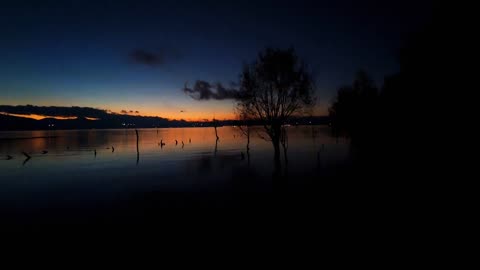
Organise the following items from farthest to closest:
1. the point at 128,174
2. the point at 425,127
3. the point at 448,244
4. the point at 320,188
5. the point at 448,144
→ the point at 128,174
the point at 320,188
the point at 425,127
the point at 448,144
the point at 448,244

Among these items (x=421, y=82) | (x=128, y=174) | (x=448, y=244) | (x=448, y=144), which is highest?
(x=421, y=82)

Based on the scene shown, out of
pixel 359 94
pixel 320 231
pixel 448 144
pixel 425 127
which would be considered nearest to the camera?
pixel 320 231

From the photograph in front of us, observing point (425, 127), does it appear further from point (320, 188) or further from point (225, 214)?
point (225, 214)

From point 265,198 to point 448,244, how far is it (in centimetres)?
1126

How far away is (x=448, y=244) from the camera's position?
28.5ft

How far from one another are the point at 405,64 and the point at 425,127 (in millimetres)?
4778

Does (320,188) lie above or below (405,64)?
below

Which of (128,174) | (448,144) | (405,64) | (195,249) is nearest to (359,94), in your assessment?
(405,64)

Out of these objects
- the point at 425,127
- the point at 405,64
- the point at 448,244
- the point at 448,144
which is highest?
the point at 405,64

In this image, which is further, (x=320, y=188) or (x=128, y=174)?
(x=128, y=174)

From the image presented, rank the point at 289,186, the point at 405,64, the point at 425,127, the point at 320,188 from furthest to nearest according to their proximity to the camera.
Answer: the point at 289,186
the point at 320,188
the point at 405,64
the point at 425,127

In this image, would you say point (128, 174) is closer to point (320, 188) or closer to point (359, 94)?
point (320, 188)

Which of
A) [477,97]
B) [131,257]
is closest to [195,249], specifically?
[131,257]

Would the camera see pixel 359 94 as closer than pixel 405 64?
No
